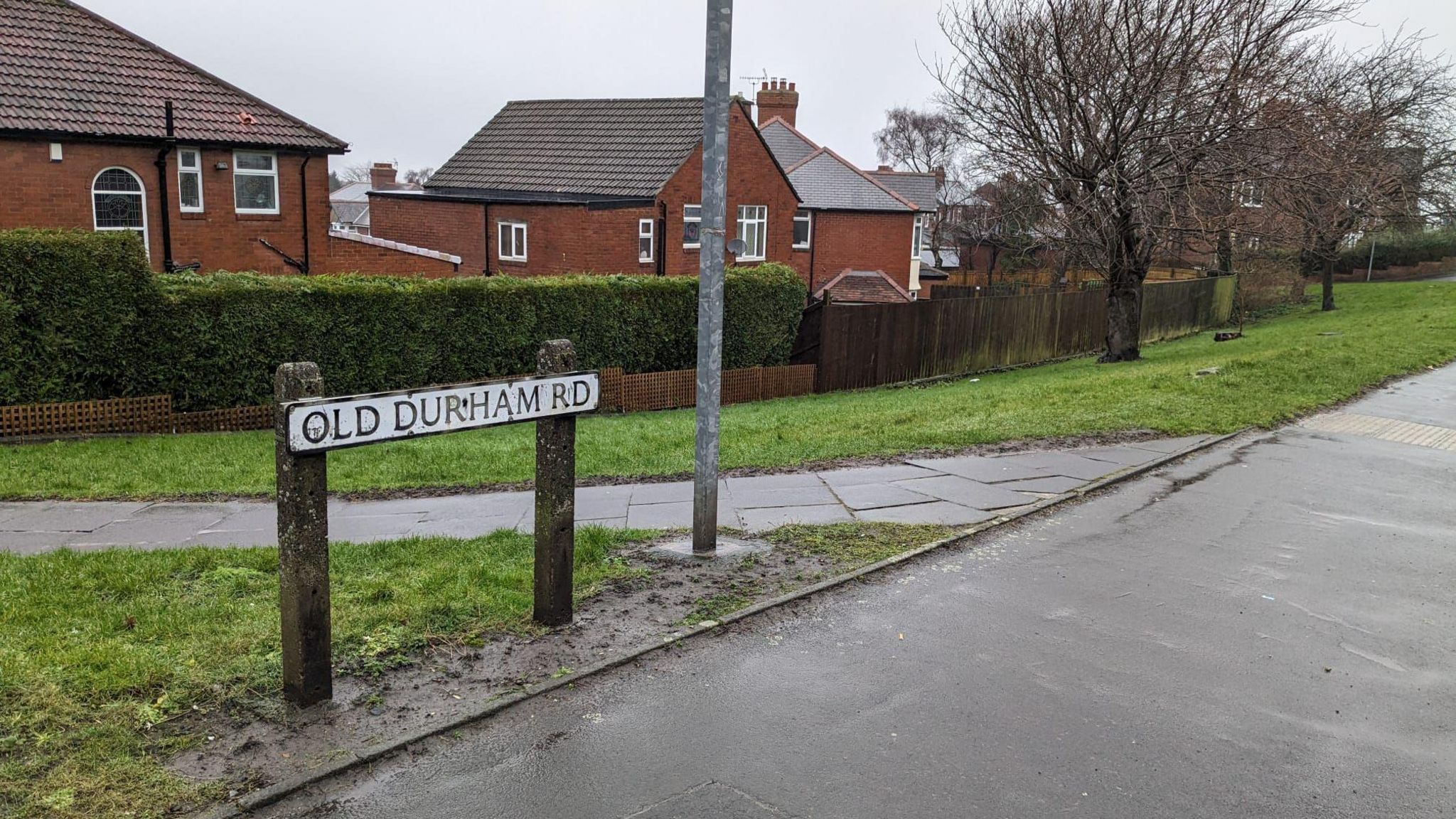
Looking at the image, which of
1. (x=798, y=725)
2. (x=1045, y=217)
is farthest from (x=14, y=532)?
(x=1045, y=217)

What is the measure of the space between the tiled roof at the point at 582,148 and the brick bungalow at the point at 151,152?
748 centimetres

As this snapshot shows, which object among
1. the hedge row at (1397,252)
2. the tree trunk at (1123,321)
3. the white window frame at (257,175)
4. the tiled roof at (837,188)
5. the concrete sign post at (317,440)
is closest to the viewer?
the concrete sign post at (317,440)

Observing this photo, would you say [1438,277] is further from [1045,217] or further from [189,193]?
[189,193]

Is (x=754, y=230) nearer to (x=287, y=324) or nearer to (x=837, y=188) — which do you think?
(x=837, y=188)

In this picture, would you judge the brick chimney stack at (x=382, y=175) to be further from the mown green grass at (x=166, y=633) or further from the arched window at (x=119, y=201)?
the mown green grass at (x=166, y=633)

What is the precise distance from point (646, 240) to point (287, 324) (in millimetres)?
14084

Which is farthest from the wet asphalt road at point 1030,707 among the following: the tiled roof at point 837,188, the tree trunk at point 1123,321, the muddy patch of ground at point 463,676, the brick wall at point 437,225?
the tiled roof at point 837,188

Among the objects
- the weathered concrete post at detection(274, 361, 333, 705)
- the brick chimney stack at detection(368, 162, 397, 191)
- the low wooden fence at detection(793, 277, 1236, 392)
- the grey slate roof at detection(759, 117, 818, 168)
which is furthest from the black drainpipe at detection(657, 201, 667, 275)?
the brick chimney stack at detection(368, 162, 397, 191)

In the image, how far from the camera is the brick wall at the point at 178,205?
18.0 meters

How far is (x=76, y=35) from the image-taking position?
19.8 meters

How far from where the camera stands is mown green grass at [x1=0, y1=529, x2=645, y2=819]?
409 cm

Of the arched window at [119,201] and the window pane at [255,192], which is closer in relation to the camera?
the arched window at [119,201]

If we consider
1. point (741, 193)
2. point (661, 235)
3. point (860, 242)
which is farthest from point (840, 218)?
point (661, 235)

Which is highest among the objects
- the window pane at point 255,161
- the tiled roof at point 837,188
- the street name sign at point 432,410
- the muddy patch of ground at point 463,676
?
the tiled roof at point 837,188
